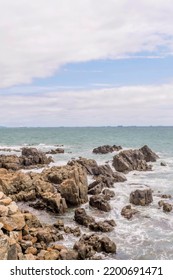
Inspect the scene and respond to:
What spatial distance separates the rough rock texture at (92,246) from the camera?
2248cm

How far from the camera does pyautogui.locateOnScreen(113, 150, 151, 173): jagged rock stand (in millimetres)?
55281

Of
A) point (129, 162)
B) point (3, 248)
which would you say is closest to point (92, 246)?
point (3, 248)

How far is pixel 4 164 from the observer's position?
173 feet

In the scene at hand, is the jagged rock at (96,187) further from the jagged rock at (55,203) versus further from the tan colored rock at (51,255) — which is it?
the tan colored rock at (51,255)

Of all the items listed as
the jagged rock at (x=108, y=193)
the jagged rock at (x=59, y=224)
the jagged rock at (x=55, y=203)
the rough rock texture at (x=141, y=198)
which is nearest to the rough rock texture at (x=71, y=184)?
the jagged rock at (x=55, y=203)

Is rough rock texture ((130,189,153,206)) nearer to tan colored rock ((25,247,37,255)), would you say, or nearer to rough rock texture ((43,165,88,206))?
rough rock texture ((43,165,88,206))

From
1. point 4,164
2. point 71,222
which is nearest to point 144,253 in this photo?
point 71,222

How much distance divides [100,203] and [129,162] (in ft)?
81.9

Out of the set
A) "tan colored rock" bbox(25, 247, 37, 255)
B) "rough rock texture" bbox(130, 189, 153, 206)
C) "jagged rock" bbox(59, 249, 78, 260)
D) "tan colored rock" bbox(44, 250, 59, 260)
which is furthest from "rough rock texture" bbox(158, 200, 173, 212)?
"tan colored rock" bbox(25, 247, 37, 255)

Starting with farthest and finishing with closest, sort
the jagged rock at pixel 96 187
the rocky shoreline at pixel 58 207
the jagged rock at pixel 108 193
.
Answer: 1. the jagged rock at pixel 96 187
2. the jagged rock at pixel 108 193
3. the rocky shoreline at pixel 58 207

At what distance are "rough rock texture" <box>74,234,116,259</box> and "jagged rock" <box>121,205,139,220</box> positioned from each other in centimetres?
722

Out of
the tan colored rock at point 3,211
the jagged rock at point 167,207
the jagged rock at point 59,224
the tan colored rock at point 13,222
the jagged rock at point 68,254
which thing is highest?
the tan colored rock at point 3,211
